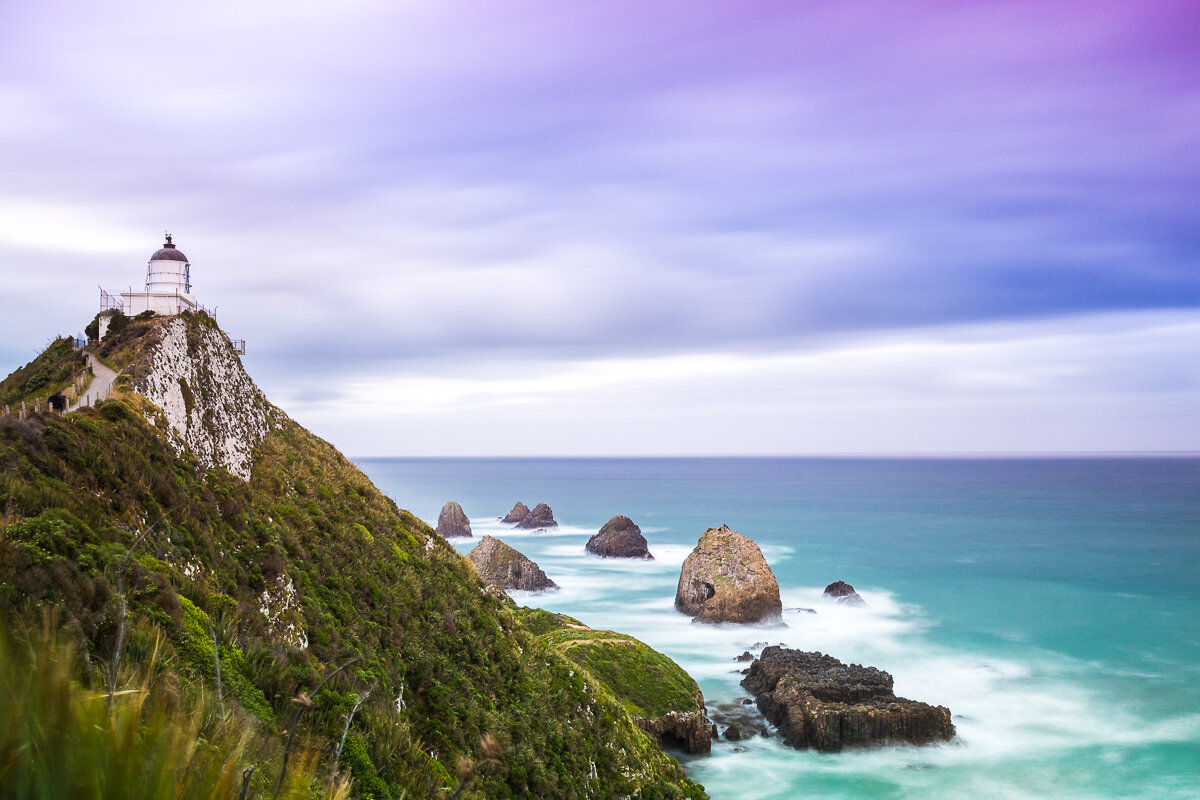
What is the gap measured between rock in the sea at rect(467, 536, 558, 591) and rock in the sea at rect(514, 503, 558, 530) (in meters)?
57.4

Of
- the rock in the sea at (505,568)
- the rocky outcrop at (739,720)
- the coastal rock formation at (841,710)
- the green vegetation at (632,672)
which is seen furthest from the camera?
the rock in the sea at (505,568)

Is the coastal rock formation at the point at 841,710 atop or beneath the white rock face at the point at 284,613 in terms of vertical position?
beneath

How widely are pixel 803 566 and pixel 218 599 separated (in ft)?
314

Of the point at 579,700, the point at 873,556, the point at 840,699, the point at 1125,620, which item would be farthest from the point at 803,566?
the point at 579,700

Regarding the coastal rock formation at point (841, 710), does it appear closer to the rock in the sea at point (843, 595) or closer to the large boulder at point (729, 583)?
the large boulder at point (729, 583)

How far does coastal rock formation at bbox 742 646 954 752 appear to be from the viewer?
3797 cm

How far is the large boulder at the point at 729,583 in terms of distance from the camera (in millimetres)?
63375

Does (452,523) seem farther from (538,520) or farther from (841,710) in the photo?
(841,710)

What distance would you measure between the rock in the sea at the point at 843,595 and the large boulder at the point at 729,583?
15603 mm

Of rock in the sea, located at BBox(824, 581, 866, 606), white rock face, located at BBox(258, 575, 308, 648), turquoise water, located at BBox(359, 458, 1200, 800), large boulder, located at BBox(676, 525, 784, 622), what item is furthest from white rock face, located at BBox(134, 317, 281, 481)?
rock in the sea, located at BBox(824, 581, 866, 606)

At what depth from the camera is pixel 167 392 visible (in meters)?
20.3

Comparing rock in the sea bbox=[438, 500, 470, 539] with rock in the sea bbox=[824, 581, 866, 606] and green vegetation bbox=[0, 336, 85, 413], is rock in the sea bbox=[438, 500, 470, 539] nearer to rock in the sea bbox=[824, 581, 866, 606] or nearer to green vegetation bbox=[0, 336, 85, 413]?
rock in the sea bbox=[824, 581, 866, 606]

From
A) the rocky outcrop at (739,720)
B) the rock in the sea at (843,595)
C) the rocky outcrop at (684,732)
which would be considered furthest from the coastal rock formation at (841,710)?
the rock in the sea at (843,595)

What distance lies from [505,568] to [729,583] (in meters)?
24.9
